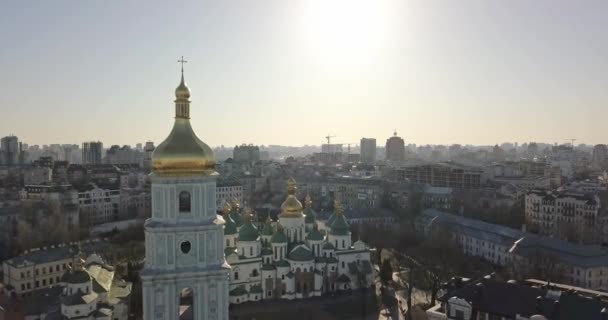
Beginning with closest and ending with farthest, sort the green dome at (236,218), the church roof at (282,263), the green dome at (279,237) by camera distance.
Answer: the church roof at (282,263) < the green dome at (279,237) < the green dome at (236,218)

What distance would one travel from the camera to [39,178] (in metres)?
61.0

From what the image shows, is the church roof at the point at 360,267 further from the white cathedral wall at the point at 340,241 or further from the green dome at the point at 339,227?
the green dome at the point at 339,227

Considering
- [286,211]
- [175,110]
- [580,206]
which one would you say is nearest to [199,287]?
[175,110]

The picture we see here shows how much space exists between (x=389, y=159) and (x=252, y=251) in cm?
9895

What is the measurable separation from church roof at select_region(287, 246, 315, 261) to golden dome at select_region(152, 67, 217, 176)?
13434 mm

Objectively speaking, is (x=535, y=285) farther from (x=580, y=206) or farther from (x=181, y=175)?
(x=580, y=206)

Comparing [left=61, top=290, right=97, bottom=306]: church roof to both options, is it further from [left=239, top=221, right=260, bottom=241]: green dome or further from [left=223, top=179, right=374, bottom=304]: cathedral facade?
[left=239, top=221, right=260, bottom=241]: green dome

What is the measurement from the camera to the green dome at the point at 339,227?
27.8 meters

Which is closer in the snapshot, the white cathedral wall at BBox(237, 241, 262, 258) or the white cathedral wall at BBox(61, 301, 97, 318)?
the white cathedral wall at BBox(61, 301, 97, 318)

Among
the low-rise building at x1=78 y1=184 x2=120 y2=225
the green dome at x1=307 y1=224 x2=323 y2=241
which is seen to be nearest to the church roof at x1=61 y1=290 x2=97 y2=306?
the green dome at x1=307 y1=224 x2=323 y2=241

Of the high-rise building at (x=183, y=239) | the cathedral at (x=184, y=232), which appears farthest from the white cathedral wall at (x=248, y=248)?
the high-rise building at (x=183, y=239)

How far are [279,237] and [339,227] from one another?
3514 millimetres

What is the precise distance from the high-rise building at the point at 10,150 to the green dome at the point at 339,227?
78.7 m

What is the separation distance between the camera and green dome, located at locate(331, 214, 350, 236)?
27797 millimetres
